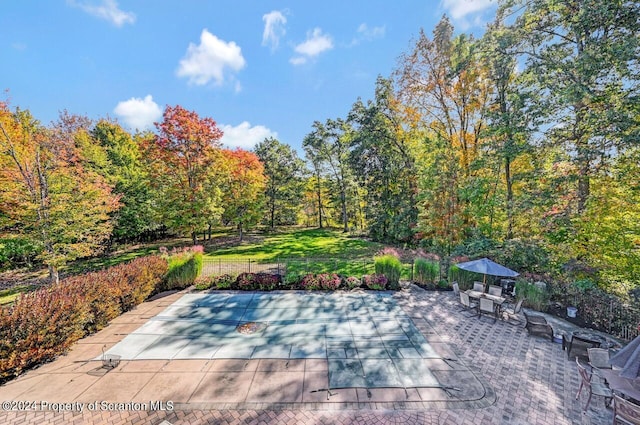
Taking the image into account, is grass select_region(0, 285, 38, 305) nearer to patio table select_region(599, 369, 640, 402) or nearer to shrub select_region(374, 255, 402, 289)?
shrub select_region(374, 255, 402, 289)

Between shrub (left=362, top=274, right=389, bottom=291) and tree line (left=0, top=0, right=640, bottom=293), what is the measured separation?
540 cm

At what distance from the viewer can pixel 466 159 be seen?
17312 millimetres

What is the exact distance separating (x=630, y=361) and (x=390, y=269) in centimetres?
812

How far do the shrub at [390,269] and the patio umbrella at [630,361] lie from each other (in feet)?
25.3


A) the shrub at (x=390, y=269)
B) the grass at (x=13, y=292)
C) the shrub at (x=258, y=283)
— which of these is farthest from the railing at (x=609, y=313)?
the grass at (x=13, y=292)

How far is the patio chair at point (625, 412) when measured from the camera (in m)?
4.23

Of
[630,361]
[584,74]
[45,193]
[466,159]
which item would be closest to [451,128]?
[466,159]

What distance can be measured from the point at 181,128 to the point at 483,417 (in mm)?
22496

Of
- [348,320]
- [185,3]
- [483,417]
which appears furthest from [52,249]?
[483,417]

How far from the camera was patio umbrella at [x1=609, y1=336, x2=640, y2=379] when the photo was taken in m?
4.28

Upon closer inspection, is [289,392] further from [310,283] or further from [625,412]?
[310,283]

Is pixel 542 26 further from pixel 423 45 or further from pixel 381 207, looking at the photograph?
pixel 381 207

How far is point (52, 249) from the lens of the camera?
446 inches

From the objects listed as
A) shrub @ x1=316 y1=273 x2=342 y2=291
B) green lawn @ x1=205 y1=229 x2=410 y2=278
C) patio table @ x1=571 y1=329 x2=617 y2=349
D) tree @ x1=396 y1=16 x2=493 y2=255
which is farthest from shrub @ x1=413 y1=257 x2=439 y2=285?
patio table @ x1=571 y1=329 x2=617 y2=349
